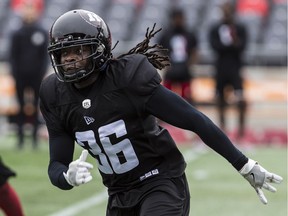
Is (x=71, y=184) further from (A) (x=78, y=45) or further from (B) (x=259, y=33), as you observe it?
(B) (x=259, y=33)

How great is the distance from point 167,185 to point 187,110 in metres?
0.42

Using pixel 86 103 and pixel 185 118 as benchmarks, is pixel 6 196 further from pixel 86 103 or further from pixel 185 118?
pixel 185 118

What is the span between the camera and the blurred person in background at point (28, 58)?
37.9 feet

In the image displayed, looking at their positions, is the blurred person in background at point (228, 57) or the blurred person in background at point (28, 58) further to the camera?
the blurred person in background at point (228, 57)

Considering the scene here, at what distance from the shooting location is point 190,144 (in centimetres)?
1248

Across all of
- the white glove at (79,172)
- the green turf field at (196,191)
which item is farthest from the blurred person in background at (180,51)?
the white glove at (79,172)

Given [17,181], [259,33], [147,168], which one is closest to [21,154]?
[17,181]

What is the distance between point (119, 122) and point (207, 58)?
1311 centimetres

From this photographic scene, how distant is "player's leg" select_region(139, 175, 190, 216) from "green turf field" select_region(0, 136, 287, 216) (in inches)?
109

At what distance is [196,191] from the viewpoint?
8.51m

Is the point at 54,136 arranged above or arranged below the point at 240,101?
above

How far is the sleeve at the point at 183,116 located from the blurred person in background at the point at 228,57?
25.0 ft

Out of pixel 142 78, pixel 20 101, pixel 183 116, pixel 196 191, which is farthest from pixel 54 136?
pixel 20 101

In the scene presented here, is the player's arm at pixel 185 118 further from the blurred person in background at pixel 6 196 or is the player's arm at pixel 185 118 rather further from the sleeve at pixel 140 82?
the blurred person in background at pixel 6 196
